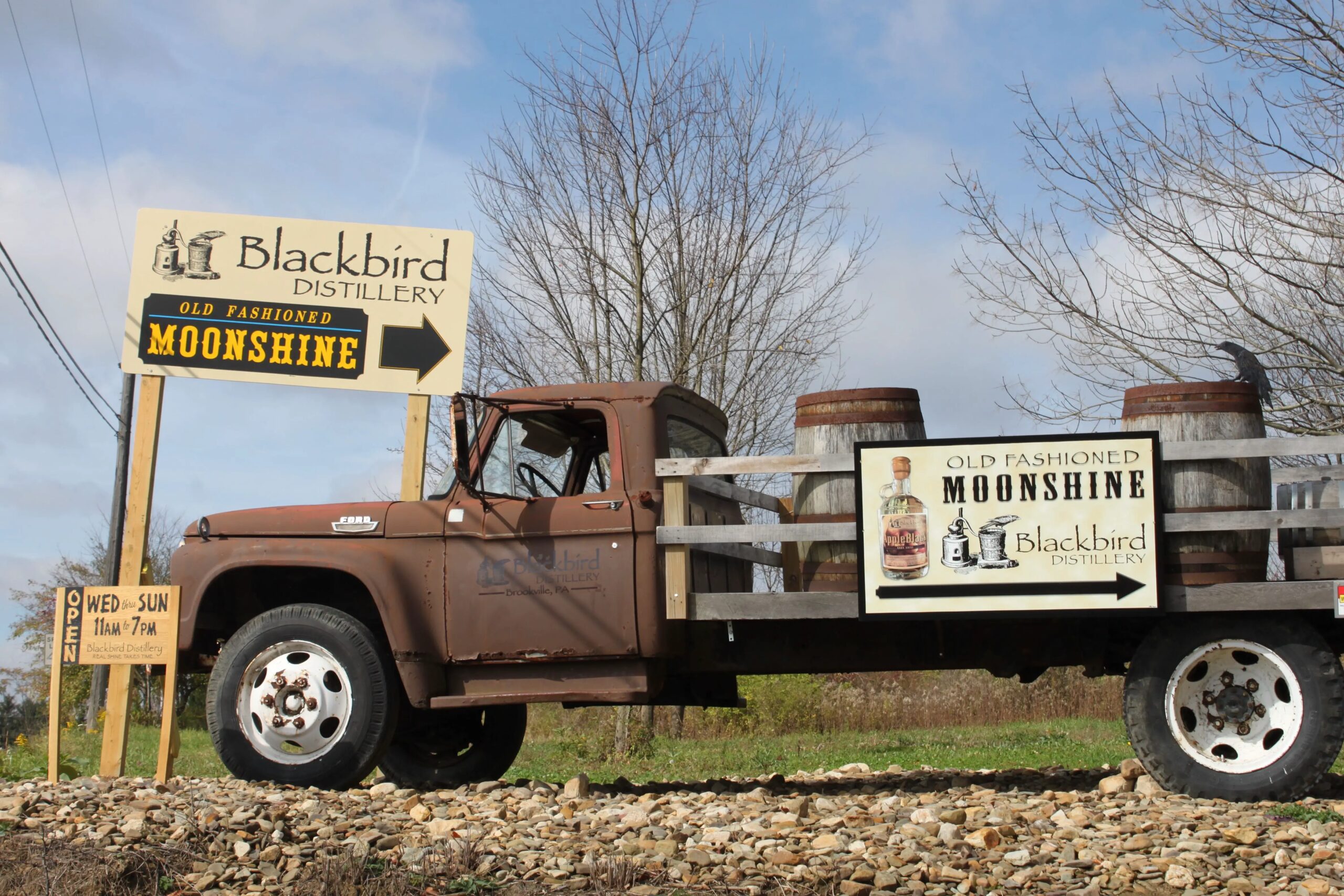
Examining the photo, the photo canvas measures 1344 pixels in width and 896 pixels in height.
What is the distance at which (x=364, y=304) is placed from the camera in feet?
24.1

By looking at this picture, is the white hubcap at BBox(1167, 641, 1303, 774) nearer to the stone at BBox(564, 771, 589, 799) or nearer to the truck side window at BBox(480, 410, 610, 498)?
the stone at BBox(564, 771, 589, 799)

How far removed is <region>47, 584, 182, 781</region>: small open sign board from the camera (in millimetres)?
6570

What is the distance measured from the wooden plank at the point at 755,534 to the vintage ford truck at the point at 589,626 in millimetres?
18

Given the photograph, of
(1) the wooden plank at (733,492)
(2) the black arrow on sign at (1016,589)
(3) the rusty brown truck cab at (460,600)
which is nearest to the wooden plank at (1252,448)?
(2) the black arrow on sign at (1016,589)

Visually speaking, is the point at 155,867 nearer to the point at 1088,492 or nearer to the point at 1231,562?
the point at 1088,492

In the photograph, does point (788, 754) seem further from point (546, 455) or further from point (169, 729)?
point (169, 729)

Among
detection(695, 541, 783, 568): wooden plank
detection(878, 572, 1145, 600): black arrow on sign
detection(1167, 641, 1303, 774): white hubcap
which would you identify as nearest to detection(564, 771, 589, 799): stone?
detection(695, 541, 783, 568): wooden plank

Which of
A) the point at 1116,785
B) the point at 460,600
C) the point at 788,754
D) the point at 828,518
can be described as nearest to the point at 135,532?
the point at 460,600

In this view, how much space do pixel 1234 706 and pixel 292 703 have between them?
14.3 feet

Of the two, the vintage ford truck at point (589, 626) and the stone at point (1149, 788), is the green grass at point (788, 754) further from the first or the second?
the stone at point (1149, 788)

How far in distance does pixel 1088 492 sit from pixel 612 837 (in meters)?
2.56

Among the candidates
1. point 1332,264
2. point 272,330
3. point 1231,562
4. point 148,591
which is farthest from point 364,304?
point 1332,264

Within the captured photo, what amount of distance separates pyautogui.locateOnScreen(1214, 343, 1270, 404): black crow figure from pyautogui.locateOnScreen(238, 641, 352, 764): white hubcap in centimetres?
464

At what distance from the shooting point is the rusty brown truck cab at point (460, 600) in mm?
6020
